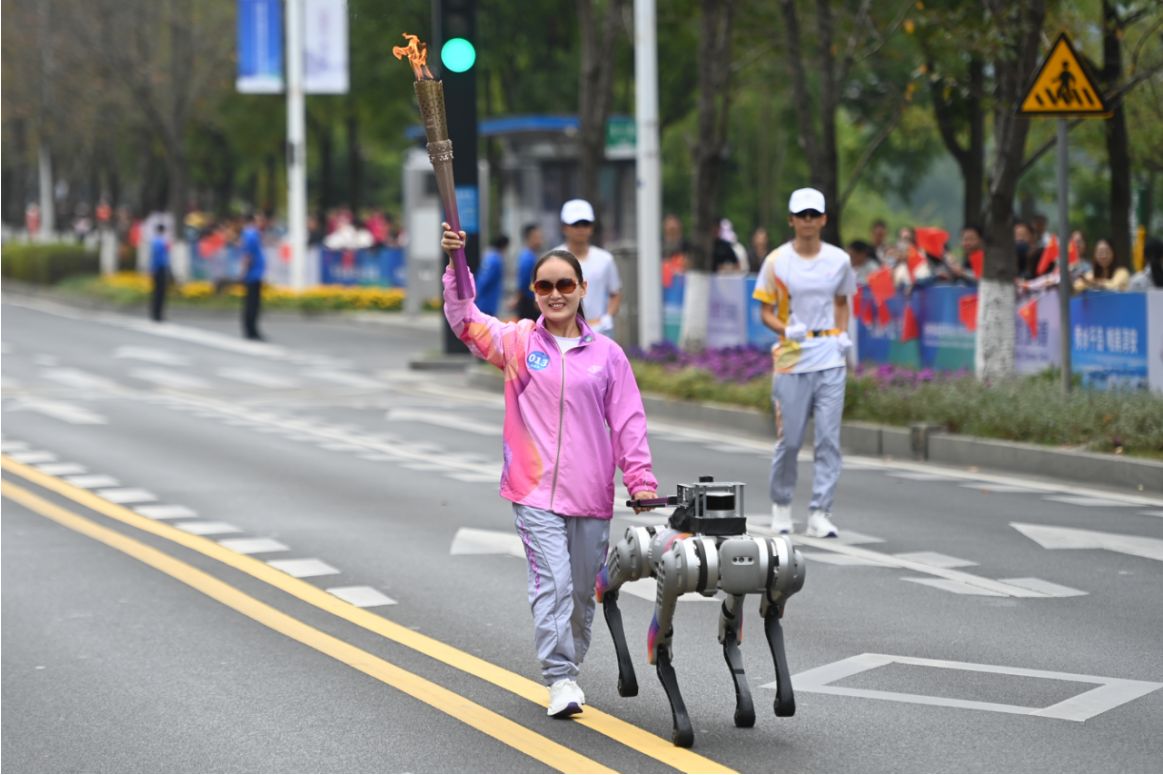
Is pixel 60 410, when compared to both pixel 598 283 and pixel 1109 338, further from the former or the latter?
pixel 1109 338

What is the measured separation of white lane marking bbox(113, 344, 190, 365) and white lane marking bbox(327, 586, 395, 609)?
1697 centimetres

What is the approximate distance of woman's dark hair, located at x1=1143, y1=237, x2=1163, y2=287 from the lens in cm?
1658

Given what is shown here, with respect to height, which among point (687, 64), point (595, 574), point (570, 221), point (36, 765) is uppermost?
point (687, 64)

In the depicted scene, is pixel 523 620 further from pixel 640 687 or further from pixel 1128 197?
pixel 1128 197

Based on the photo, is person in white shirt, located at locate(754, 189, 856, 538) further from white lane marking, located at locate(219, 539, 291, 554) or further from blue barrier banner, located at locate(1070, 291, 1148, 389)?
blue barrier banner, located at locate(1070, 291, 1148, 389)

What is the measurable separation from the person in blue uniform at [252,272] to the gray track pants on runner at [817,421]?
64.7 ft

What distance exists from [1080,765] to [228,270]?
36108 millimetres

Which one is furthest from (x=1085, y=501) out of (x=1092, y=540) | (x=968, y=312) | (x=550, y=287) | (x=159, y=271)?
(x=159, y=271)

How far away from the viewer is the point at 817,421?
10.0 metres

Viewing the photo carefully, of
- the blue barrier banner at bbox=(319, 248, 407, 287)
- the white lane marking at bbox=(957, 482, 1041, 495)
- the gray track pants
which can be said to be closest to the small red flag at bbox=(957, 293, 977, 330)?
the white lane marking at bbox=(957, 482, 1041, 495)

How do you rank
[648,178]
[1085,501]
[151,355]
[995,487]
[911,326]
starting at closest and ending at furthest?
[1085,501], [995,487], [911,326], [648,178], [151,355]

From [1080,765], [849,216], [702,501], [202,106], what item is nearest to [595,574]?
[702,501]

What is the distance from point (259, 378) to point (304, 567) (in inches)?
543

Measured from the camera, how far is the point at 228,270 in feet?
131
